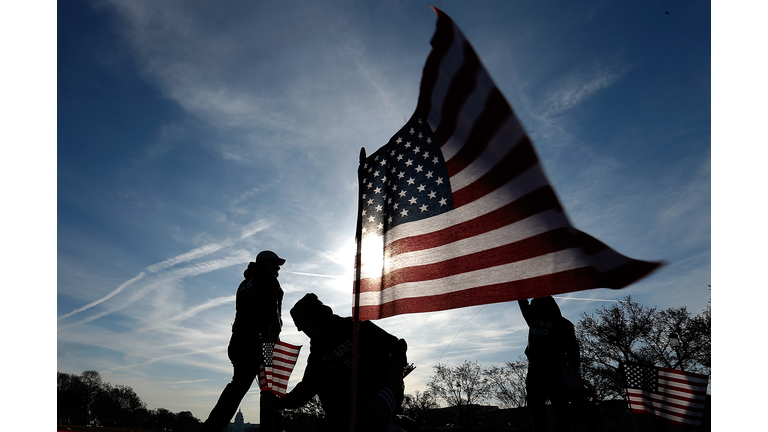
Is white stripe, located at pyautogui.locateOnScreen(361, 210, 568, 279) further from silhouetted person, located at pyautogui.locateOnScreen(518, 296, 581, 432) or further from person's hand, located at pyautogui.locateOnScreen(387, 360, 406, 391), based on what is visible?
silhouetted person, located at pyautogui.locateOnScreen(518, 296, 581, 432)

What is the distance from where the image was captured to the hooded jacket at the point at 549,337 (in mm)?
6234

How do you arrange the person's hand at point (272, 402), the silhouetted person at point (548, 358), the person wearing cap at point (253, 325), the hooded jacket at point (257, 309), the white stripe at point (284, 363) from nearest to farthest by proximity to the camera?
the person's hand at point (272, 402)
the person wearing cap at point (253, 325)
the hooded jacket at point (257, 309)
the white stripe at point (284, 363)
the silhouetted person at point (548, 358)

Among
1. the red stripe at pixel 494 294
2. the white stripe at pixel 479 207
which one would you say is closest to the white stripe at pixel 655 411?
the red stripe at pixel 494 294

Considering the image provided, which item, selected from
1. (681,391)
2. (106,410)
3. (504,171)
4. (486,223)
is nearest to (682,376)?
(681,391)

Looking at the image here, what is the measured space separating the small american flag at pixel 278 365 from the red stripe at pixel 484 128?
335cm

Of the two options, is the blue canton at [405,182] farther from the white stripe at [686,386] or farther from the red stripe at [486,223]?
the white stripe at [686,386]

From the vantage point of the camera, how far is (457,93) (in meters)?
3.24

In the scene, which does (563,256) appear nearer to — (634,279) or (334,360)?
(634,279)

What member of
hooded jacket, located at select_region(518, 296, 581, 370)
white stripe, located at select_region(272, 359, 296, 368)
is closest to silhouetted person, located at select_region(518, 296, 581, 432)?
hooded jacket, located at select_region(518, 296, 581, 370)

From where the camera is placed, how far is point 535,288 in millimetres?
2564

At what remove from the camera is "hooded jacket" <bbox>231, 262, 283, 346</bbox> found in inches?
189

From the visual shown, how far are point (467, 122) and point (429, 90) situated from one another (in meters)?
0.54

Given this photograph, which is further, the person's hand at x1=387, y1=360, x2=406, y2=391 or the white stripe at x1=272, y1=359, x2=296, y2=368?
the white stripe at x1=272, y1=359, x2=296, y2=368

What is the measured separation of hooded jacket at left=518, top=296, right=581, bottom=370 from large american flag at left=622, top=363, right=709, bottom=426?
2.03 metres
